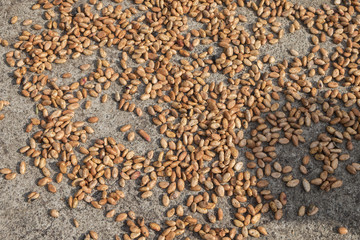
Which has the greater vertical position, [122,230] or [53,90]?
[53,90]

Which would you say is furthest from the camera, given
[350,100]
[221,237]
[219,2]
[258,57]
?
[219,2]

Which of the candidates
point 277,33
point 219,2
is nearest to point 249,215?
point 277,33

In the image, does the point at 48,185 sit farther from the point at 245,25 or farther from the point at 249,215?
the point at 245,25

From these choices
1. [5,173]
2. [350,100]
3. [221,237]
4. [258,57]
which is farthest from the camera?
[258,57]

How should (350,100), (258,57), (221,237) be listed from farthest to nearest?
(258,57), (350,100), (221,237)

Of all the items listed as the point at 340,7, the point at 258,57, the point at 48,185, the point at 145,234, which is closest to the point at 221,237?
the point at 145,234

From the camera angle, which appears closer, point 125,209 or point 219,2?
point 125,209

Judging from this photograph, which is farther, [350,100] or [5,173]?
[350,100]

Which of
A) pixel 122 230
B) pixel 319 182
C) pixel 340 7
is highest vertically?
pixel 340 7

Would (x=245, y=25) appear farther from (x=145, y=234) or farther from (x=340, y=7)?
(x=145, y=234)
